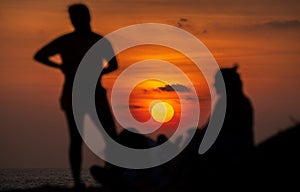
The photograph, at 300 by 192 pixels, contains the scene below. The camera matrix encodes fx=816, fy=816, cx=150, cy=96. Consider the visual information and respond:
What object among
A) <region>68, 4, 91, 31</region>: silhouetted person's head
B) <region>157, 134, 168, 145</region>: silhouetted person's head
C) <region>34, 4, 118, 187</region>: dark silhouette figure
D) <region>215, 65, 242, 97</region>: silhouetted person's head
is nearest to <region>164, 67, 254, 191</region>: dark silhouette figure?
<region>215, 65, 242, 97</region>: silhouetted person's head

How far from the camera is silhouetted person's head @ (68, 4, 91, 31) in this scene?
13234mm

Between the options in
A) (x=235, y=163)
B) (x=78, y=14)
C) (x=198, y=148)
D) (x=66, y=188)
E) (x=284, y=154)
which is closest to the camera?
(x=284, y=154)

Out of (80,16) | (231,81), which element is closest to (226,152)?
(231,81)

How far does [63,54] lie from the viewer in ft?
44.4

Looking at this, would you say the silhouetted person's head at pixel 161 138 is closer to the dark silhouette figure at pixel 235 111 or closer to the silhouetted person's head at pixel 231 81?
the dark silhouette figure at pixel 235 111

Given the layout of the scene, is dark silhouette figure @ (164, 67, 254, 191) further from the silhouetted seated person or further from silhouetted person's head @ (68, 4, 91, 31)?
silhouetted person's head @ (68, 4, 91, 31)

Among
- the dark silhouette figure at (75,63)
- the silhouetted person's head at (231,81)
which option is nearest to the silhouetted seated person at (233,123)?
the silhouetted person's head at (231,81)

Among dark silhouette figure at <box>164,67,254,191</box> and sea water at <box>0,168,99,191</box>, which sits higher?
dark silhouette figure at <box>164,67,254,191</box>

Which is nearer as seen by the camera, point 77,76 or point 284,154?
point 284,154

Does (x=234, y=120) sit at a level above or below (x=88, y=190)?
above

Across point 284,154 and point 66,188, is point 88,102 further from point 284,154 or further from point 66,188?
point 284,154

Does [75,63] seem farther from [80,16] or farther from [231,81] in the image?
[231,81]

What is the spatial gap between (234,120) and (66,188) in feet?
10.7

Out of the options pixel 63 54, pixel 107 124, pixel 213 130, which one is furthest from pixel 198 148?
pixel 63 54
